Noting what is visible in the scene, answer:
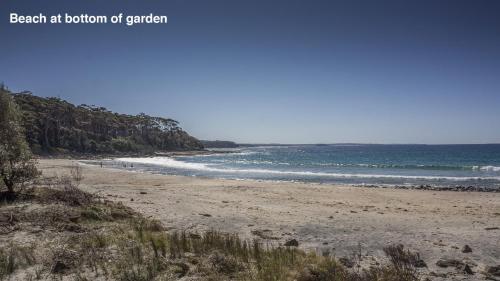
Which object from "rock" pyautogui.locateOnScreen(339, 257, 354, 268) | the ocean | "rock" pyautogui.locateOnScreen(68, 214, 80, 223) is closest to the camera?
"rock" pyautogui.locateOnScreen(339, 257, 354, 268)

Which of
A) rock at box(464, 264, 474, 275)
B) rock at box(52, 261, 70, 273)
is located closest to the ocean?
rock at box(464, 264, 474, 275)

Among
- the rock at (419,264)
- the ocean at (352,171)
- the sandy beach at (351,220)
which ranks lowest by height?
the ocean at (352,171)

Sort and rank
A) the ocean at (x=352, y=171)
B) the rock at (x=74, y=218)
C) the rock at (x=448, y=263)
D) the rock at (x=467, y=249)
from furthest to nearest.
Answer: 1. the ocean at (x=352, y=171)
2. the rock at (x=74, y=218)
3. the rock at (x=467, y=249)
4. the rock at (x=448, y=263)

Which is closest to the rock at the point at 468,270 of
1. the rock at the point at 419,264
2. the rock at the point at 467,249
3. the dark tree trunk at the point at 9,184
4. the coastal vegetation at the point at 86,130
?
the rock at the point at 419,264

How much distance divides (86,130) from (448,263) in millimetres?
114250

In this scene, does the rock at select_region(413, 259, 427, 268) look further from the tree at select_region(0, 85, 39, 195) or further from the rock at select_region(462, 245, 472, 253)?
the tree at select_region(0, 85, 39, 195)

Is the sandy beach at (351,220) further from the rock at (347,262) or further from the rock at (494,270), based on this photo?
the rock at (347,262)

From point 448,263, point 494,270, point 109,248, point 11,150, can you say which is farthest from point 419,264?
point 11,150

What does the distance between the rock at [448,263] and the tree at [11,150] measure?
1292cm

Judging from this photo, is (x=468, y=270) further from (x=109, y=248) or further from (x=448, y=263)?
(x=109, y=248)

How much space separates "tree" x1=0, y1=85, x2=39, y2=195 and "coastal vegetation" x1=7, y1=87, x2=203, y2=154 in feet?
206

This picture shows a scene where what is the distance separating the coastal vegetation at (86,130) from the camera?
91.6 m

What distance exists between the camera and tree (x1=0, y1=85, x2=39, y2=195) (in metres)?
13.6

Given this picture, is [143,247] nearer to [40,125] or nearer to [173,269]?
[173,269]
